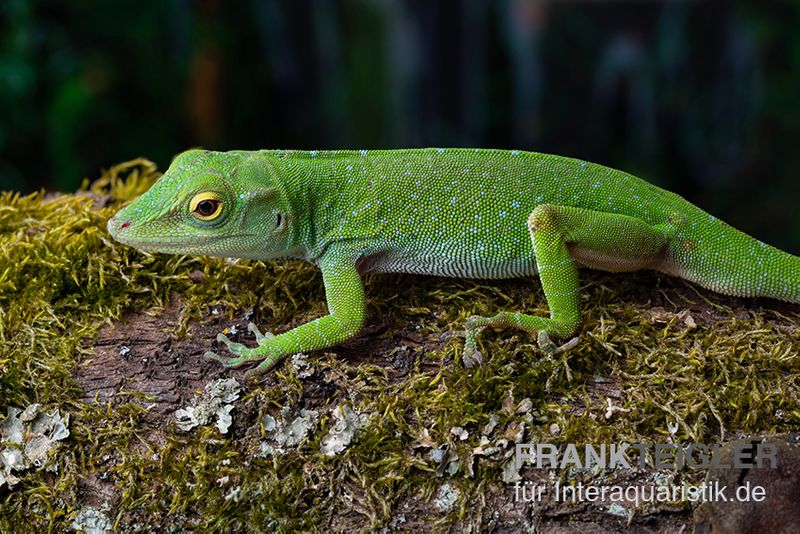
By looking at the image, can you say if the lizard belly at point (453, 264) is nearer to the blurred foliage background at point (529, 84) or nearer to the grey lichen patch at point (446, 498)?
the grey lichen patch at point (446, 498)

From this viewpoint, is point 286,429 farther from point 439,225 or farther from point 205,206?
point 439,225

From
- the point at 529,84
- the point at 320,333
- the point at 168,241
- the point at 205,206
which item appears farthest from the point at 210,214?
the point at 529,84

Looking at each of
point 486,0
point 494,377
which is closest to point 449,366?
point 494,377

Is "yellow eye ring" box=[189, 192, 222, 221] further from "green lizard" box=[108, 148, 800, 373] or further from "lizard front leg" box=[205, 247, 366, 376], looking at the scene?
"lizard front leg" box=[205, 247, 366, 376]

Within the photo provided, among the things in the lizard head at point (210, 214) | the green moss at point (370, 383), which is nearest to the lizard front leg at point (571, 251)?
the green moss at point (370, 383)

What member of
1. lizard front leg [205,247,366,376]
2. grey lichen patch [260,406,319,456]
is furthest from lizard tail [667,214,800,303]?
grey lichen patch [260,406,319,456]
